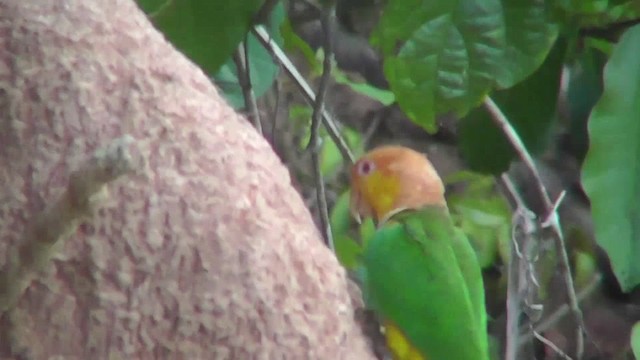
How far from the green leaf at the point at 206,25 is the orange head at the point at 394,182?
167 millimetres

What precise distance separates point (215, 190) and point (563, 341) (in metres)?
1.37

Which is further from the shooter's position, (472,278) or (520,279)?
(520,279)

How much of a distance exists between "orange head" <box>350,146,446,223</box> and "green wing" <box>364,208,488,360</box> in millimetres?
31

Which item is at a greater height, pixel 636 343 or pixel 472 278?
pixel 472 278

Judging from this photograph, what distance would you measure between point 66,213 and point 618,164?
0.56 metres

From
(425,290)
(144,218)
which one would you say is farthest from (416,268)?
(144,218)

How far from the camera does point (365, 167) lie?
0.84 metres

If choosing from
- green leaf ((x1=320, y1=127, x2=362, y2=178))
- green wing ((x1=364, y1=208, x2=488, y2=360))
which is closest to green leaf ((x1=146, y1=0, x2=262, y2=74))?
green wing ((x1=364, y1=208, x2=488, y2=360))

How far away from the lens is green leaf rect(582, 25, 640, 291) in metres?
0.82

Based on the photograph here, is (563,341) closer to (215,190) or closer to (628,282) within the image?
(628,282)

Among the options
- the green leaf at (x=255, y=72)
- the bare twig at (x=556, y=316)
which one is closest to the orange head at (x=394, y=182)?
the green leaf at (x=255, y=72)

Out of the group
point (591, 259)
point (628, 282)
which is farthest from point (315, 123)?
point (591, 259)

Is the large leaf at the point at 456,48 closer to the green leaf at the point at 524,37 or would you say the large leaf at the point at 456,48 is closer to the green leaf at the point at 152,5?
the green leaf at the point at 524,37

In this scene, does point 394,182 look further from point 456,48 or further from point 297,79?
point 297,79
